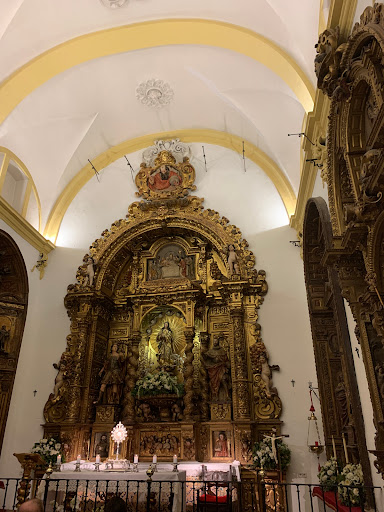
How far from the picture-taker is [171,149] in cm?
1268

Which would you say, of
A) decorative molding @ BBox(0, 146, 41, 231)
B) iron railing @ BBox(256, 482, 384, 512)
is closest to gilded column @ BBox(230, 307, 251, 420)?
iron railing @ BBox(256, 482, 384, 512)

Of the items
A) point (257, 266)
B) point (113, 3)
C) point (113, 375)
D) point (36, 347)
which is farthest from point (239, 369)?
point (113, 3)

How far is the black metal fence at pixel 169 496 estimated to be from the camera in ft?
16.7

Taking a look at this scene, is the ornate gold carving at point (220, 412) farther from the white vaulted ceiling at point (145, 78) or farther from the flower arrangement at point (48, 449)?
the white vaulted ceiling at point (145, 78)

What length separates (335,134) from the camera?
590cm

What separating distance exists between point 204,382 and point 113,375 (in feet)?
7.72

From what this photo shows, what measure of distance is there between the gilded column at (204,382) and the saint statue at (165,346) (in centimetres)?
87

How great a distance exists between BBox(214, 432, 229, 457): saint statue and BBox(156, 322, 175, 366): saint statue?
2.28m

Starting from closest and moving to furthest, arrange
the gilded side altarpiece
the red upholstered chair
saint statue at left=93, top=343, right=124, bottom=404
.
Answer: the gilded side altarpiece → the red upholstered chair → saint statue at left=93, top=343, right=124, bottom=404

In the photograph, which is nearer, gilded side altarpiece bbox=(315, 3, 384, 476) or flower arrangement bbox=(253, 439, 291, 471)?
gilded side altarpiece bbox=(315, 3, 384, 476)

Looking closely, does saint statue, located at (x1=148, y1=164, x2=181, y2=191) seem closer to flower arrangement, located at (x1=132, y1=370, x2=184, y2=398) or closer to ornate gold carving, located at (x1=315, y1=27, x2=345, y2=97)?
flower arrangement, located at (x1=132, y1=370, x2=184, y2=398)

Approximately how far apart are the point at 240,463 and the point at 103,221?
759 cm

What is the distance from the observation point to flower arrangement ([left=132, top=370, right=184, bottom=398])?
9883mm

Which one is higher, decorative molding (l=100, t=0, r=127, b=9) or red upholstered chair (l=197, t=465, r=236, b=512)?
decorative molding (l=100, t=0, r=127, b=9)
